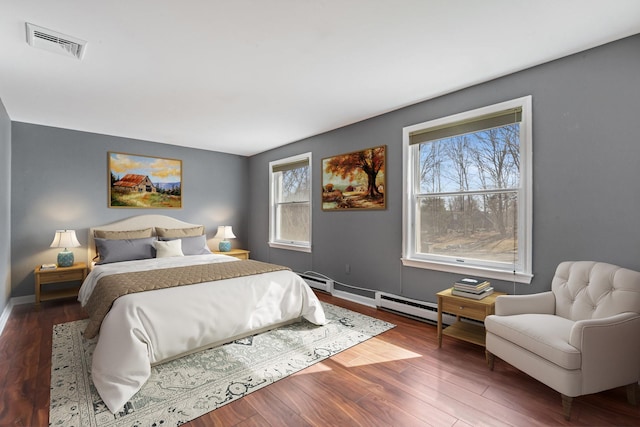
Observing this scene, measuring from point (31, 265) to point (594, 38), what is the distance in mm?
6469

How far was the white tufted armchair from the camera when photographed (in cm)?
176

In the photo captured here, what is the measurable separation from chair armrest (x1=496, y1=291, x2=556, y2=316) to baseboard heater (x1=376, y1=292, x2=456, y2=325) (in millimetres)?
794

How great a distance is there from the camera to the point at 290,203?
17.3ft

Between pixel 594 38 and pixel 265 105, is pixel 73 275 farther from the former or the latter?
pixel 594 38

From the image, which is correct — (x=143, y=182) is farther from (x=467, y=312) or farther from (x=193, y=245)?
(x=467, y=312)

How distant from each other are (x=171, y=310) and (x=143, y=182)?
331cm

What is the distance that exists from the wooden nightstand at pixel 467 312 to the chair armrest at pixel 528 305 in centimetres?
14

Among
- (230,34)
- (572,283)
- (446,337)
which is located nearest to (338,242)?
(446,337)

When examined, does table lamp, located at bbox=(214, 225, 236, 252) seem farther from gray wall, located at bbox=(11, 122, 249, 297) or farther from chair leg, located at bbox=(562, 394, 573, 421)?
chair leg, located at bbox=(562, 394, 573, 421)

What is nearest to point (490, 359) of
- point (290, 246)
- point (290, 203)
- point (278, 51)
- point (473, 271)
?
point (473, 271)

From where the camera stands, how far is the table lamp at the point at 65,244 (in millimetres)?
3906

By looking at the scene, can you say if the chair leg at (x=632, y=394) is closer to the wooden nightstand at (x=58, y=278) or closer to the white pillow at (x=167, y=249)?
the white pillow at (x=167, y=249)

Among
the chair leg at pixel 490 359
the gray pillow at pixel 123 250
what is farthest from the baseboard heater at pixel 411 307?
the gray pillow at pixel 123 250

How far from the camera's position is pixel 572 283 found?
7.29ft
